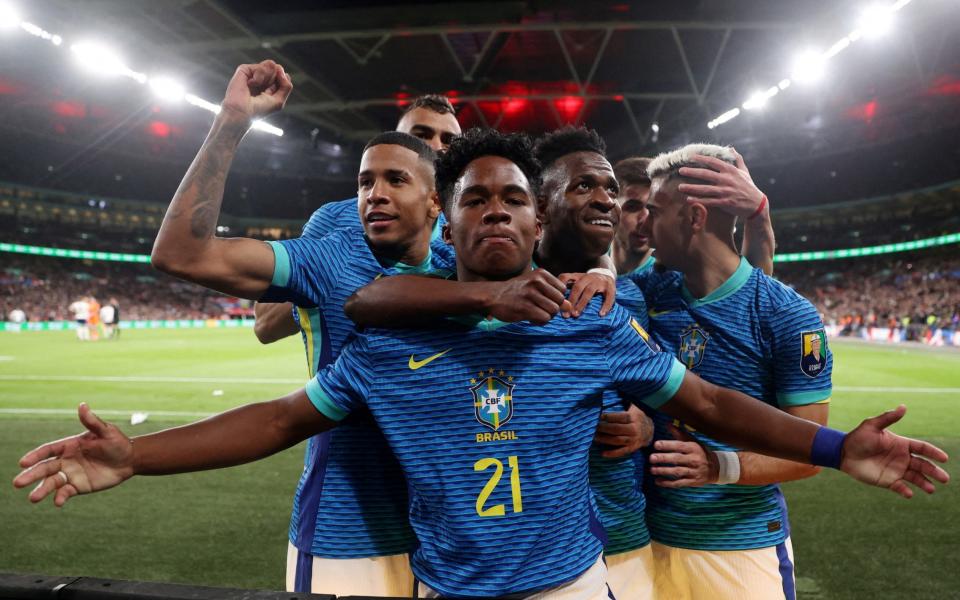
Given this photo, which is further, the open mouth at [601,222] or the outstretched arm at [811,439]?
the open mouth at [601,222]

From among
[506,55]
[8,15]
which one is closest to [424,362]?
[506,55]

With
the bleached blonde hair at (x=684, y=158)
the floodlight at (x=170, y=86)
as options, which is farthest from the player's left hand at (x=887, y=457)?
the floodlight at (x=170, y=86)

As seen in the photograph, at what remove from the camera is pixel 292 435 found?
177 centimetres

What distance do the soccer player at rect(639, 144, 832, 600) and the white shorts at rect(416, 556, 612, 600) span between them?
1.79 ft

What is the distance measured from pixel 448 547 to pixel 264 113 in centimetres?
159

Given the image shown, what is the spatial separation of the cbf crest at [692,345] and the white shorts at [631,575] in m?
0.70

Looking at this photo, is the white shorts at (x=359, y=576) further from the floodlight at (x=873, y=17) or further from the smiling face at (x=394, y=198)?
the floodlight at (x=873, y=17)

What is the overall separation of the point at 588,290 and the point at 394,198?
966 millimetres

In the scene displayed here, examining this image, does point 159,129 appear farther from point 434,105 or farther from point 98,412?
point 434,105

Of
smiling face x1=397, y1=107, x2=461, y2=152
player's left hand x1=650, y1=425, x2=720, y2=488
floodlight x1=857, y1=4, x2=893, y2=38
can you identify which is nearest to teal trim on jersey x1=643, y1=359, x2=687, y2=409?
player's left hand x1=650, y1=425, x2=720, y2=488

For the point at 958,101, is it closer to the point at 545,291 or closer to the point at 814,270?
the point at 814,270

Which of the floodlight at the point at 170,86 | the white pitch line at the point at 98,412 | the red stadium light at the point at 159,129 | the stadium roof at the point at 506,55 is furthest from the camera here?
the red stadium light at the point at 159,129

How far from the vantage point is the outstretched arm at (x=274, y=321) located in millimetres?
3104

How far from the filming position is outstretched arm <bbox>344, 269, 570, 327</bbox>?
1.51 meters
